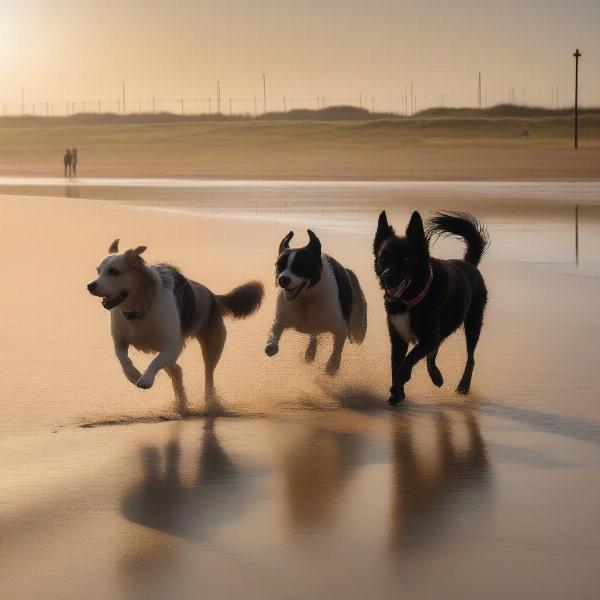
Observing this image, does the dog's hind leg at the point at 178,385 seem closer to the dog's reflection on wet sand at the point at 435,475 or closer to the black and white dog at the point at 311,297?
the black and white dog at the point at 311,297

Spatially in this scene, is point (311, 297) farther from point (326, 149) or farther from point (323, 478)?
point (326, 149)

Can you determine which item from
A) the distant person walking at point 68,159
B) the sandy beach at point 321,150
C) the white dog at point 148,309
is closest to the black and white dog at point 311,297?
the white dog at point 148,309

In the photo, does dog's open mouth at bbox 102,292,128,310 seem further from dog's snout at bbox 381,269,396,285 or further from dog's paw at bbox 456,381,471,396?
dog's paw at bbox 456,381,471,396

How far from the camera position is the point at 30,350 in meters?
10.5

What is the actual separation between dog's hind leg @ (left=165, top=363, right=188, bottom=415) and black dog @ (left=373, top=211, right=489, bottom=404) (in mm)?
1254

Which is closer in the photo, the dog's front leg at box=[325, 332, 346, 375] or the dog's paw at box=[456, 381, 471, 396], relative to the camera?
the dog's paw at box=[456, 381, 471, 396]

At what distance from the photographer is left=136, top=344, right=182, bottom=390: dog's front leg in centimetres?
816

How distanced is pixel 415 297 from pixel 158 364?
5.32 ft

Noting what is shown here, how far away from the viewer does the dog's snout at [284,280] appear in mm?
9289

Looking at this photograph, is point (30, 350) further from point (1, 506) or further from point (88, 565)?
point (88, 565)

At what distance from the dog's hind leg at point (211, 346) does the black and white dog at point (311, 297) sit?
33 cm

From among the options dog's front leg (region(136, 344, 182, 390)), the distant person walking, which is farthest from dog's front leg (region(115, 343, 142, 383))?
the distant person walking

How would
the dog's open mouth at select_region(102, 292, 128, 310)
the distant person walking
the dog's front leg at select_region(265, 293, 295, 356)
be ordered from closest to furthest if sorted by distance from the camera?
the dog's open mouth at select_region(102, 292, 128, 310), the dog's front leg at select_region(265, 293, 295, 356), the distant person walking

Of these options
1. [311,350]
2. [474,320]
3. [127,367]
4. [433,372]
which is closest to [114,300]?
[127,367]
